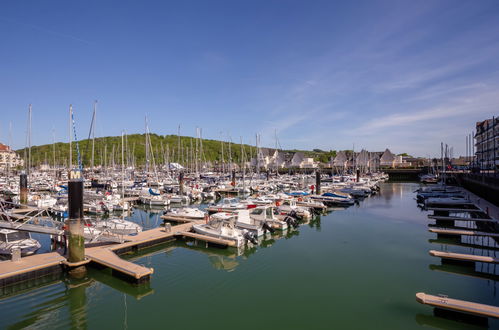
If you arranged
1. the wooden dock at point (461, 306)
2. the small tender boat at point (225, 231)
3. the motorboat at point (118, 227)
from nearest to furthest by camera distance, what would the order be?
1. the wooden dock at point (461, 306)
2. the small tender boat at point (225, 231)
3. the motorboat at point (118, 227)

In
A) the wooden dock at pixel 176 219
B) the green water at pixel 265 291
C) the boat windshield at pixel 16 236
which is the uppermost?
the boat windshield at pixel 16 236

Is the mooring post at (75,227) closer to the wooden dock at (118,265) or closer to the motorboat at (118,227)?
the wooden dock at (118,265)

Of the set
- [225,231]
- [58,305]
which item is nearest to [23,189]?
[225,231]

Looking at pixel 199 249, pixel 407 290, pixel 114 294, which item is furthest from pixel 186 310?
pixel 407 290

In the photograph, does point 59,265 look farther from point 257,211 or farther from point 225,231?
point 257,211

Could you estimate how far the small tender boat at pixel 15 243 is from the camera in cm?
1764

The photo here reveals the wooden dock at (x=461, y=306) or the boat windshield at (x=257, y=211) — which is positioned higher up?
the boat windshield at (x=257, y=211)

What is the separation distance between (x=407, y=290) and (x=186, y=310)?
10511mm

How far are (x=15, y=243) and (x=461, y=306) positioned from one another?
23.0 meters

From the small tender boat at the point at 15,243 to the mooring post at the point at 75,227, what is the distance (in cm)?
412

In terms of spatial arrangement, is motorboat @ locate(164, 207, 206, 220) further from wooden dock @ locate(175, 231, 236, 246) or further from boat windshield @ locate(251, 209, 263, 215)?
wooden dock @ locate(175, 231, 236, 246)

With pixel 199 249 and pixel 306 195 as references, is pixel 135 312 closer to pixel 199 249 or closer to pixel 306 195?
pixel 199 249

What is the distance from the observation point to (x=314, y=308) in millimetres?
12805

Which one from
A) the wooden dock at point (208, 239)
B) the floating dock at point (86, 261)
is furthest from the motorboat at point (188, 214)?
the floating dock at point (86, 261)
